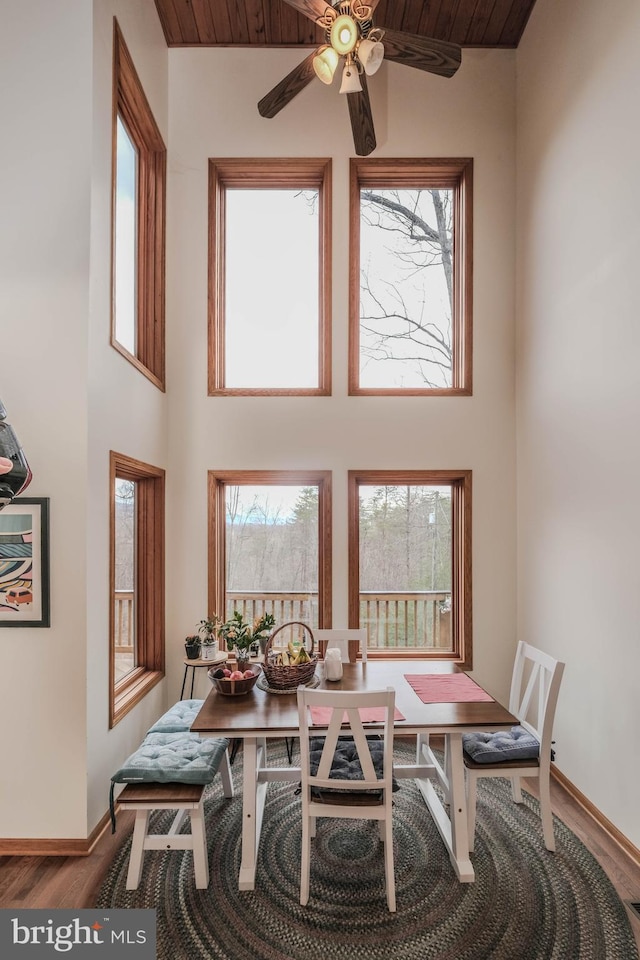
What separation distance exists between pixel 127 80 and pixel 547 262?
9.05 ft

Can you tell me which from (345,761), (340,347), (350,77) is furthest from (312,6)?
(345,761)

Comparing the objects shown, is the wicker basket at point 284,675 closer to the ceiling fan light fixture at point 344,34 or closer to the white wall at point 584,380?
the white wall at point 584,380

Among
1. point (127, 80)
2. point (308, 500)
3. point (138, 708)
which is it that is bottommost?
point (138, 708)

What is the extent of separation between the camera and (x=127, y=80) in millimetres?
3279

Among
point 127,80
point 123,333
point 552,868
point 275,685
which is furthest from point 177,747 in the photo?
point 127,80

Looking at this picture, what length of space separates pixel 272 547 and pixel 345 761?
189cm

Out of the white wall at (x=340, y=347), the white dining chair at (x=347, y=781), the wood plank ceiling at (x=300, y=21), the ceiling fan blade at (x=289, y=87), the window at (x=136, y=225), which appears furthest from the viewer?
the white wall at (x=340, y=347)

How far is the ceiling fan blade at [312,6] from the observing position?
2.54 m

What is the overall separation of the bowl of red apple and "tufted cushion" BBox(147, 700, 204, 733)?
1.04ft

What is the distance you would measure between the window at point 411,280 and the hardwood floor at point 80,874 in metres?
2.89

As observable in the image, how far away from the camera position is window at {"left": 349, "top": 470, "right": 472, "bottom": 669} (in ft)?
13.8

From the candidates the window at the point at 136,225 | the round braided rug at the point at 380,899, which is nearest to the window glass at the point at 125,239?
the window at the point at 136,225

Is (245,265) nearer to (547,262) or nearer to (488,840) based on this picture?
(547,262)

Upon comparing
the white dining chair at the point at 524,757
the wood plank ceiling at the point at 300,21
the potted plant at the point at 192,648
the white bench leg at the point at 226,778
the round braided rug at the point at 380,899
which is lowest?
the round braided rug at the point at 380,899
